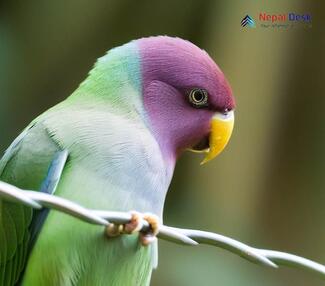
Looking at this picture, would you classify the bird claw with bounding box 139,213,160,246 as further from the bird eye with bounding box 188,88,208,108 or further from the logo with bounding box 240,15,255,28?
the logo with bounding box 240,15,255,28

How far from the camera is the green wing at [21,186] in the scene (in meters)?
1.63

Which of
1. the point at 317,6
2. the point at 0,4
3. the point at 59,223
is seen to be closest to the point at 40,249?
the point at 59,223

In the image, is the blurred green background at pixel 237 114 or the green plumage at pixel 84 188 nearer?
the green plumage at pixel 84 188

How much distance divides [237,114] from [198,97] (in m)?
1.79

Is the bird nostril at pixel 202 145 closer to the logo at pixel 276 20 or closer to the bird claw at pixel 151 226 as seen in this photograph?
the bird claw at pixel 151 226

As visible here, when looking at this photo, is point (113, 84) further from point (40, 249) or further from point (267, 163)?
point (267, 163)

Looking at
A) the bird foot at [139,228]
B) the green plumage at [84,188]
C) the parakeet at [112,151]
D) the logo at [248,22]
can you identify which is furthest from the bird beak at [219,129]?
the logo at [248,22]

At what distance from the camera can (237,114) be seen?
364 centimetres

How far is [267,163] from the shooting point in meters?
3.73

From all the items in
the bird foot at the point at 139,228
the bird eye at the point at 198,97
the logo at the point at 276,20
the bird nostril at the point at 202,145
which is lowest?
the bird foot at the point at 139,228

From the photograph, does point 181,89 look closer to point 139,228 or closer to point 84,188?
point 84,188

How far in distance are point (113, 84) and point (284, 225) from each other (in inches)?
83.4

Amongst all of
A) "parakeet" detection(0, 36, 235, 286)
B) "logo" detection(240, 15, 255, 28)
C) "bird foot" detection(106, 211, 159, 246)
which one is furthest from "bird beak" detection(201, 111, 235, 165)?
"logo" detection(240, 15, 255, 28)

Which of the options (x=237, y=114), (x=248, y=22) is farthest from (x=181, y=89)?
(x=237, y=114)
